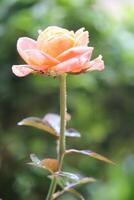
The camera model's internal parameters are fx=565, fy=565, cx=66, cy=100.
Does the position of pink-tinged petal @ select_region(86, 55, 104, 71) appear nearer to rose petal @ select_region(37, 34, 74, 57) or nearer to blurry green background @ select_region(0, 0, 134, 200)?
rose petal @ select_region(37, 34, 74, 57)

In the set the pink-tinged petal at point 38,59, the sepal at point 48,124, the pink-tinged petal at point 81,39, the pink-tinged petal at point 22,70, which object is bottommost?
the sepal at point 48,124

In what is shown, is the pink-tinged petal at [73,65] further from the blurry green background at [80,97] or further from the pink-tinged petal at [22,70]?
the blurry green background at [80,97]

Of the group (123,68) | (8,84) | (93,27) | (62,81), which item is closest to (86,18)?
(93,27)

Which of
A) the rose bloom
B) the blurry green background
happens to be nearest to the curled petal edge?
the rose bloom

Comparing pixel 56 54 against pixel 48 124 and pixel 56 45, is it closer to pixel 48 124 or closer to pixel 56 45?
pixel 56 45

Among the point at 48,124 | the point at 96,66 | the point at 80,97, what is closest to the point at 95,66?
the point at 96,66

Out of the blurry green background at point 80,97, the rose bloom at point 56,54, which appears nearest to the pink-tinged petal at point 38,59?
the rose bloom at point 56,54

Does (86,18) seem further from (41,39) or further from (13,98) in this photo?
(41,39)
